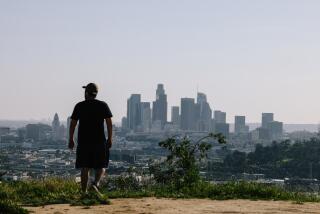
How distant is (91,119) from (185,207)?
1.73m

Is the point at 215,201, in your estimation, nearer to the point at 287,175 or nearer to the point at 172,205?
the point at 172,205

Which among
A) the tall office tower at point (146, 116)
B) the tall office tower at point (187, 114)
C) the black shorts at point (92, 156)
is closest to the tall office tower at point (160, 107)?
the tall office tower at point (146, 116)

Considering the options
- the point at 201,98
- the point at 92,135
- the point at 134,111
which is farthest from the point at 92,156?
the point at 201,98

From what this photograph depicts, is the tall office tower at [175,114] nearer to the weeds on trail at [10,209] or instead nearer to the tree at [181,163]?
the tree at [181,163]

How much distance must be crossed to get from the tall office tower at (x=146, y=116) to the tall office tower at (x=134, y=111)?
1.16 meters

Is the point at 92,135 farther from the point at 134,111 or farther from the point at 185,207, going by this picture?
the point at 134,111

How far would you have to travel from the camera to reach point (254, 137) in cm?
15338

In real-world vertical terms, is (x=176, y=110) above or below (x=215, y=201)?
above

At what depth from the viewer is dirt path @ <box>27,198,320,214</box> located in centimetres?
757

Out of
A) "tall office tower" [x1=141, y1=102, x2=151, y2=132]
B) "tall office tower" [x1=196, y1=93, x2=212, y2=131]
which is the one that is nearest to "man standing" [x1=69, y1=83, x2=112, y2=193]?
"tall office tower" [x1=196, y1=93, x2=212, y2=131]

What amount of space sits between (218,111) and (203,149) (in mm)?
187315

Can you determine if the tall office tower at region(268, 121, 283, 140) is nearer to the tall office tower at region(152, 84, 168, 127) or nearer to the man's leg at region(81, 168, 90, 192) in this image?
the tall office tower at region(152, 84, 168, 127)

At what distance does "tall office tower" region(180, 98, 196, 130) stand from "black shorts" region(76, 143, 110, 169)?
15989 centimetres

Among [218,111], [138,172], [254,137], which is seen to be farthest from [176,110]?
[138,172]
